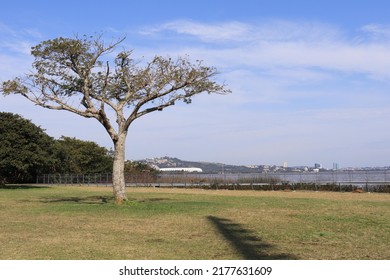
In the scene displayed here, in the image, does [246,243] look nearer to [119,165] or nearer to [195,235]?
[195,235]

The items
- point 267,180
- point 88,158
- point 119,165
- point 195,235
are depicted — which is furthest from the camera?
point 88,158

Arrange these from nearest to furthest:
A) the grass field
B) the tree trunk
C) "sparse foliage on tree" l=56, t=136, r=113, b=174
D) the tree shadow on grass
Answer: the tree shadow on grass → the grass field → the tree trunk → "sparse foliage on tree" l=56, t=136, r=113, b=174

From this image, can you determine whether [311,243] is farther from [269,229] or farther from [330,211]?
[330,211]

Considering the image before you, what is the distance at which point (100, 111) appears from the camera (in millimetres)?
21562

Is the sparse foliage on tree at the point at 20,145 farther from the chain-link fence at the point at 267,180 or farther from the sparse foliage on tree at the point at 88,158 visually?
the sparse foliage on tree at the point at 88,158

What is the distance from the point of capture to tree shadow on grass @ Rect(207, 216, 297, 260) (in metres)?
8.41

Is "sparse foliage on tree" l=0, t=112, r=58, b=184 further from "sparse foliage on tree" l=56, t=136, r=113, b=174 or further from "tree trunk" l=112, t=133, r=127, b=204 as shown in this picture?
"tree trunk" l=112, t=133, r=127, b=204

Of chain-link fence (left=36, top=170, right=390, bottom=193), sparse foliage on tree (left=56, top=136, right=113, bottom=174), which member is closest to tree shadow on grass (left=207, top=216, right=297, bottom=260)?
chain-link fence (left=36, top=170, right=390, bottom=193)

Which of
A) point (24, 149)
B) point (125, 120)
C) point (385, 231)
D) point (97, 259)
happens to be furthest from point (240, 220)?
point (24, 149)

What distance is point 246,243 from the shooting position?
32.8 feet

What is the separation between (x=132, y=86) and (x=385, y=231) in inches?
552

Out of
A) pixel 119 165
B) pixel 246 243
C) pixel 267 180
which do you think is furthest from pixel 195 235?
pixel 267 180

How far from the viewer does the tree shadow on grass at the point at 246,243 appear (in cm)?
841
